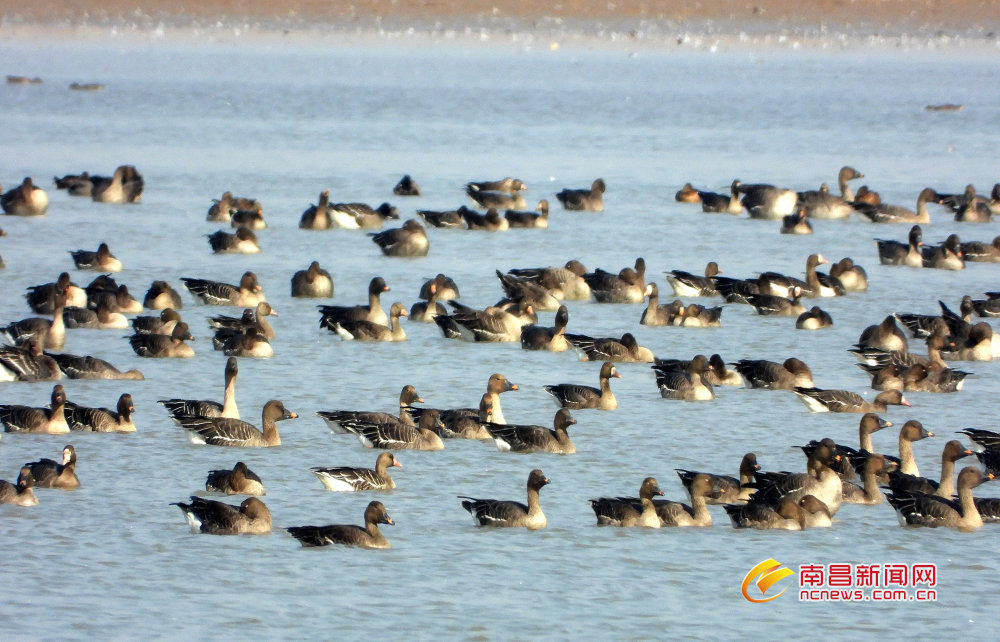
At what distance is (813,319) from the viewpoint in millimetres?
21891

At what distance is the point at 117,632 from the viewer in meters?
10.6

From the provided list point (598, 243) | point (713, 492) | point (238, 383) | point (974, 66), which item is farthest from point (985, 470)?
point (974, 66)

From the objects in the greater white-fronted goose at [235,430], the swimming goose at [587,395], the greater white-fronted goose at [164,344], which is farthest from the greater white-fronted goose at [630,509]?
the greater white-fronted goose at [164,344]

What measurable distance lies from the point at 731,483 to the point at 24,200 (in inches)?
775

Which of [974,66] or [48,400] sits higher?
[974,66]

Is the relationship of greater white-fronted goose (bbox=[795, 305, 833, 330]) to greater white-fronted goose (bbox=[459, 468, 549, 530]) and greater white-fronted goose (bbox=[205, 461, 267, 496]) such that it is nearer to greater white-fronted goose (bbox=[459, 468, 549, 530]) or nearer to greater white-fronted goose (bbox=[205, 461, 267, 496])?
greater white-fronted goose (bbox=[459, 468, 549, 530])

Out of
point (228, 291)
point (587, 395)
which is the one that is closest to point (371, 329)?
point (228, 291)

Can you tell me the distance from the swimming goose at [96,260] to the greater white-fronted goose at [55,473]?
11.1 metres

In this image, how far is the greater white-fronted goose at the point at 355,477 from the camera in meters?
13.8

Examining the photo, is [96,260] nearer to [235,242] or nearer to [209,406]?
[235,242]

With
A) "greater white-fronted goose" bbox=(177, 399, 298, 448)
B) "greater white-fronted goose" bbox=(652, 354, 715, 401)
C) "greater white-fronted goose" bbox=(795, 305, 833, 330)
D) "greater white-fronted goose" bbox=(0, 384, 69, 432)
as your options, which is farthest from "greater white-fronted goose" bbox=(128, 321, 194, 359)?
"greater white-fronted goose" bbox=(795, 305, 833, 330)

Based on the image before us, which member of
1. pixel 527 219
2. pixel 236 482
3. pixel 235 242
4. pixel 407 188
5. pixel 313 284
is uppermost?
pixel 407 188

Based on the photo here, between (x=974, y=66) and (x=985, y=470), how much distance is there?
180 ft

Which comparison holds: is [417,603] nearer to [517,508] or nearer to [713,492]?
[517,508]
